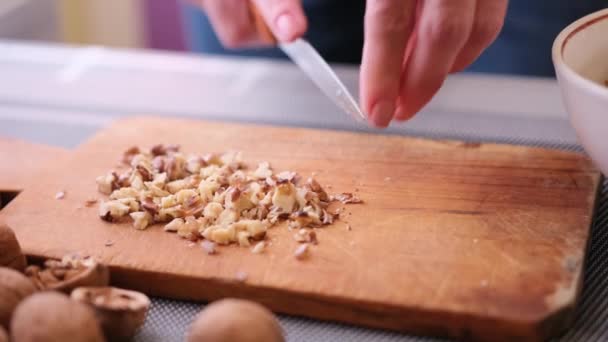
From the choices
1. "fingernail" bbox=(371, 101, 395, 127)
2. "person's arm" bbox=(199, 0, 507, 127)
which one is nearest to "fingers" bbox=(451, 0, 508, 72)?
"person's arm" bbox=(199, 0, 507, 127)

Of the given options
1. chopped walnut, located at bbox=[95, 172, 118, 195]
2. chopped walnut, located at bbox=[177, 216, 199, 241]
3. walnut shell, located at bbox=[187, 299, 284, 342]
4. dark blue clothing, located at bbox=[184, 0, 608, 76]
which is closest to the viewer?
walnut shell, located at bbox=[187, 299, 284, 342]

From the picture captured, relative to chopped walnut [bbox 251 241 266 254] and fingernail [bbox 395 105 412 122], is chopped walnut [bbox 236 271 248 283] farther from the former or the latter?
fingernail [bbox 395 105 412 122]

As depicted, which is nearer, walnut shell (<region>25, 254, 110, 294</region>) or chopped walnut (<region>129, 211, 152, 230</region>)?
walnut shell (<region>25, 254, 110, 294</region>)

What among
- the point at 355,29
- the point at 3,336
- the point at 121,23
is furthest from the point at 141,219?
the point at 121,23

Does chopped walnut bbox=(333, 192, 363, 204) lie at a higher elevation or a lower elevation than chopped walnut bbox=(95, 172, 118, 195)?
lower

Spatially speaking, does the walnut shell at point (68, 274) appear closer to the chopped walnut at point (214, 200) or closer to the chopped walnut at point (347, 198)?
the chopped walnut at point (214, 200)

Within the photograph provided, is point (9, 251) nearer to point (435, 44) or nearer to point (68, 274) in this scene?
point (68, 274)

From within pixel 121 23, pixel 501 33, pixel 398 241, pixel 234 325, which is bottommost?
pixel 121 23

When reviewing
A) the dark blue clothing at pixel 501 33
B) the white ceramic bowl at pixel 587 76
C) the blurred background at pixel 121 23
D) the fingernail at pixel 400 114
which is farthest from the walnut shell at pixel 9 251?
the blurred background at pixel 121 23
